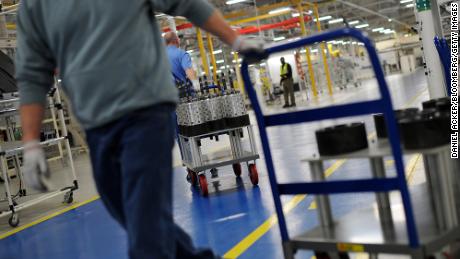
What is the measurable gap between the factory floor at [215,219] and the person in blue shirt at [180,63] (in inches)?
54.2

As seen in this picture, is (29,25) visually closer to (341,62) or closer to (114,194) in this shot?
(114,194)

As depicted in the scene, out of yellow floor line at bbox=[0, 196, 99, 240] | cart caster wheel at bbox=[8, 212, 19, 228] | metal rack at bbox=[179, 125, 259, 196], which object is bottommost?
yellow floor line at bbox=[0, 196, 99, 240]

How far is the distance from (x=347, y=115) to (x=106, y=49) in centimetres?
104

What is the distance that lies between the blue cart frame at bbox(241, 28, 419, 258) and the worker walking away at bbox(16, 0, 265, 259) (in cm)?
48

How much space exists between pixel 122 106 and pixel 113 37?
288 mm

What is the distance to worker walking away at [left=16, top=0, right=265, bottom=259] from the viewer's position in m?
2.17

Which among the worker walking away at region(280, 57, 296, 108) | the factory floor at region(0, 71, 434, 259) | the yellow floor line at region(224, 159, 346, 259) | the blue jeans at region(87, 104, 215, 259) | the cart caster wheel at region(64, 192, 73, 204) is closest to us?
the blue jeans at region(87, 104, 215, 259)

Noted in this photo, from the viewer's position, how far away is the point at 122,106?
7.09 ft

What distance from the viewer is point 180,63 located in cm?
717

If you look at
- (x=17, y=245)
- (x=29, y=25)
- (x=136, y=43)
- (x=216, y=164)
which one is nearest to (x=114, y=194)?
(x=136, y=43)

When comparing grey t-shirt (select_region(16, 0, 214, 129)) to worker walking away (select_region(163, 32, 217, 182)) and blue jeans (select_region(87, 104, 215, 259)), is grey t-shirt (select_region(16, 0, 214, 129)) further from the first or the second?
worker walking away (select_region(163, 32, 217, 182))

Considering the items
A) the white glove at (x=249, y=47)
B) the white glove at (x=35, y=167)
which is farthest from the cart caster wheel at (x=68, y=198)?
the white glove at (x=249, y=47)

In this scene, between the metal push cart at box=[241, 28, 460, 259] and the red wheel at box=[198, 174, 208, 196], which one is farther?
the red wheel at box=[198, 174, 208, 196]

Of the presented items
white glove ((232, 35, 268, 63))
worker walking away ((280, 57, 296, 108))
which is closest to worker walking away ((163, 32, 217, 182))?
white glove ((232, 35, 268, 63))
